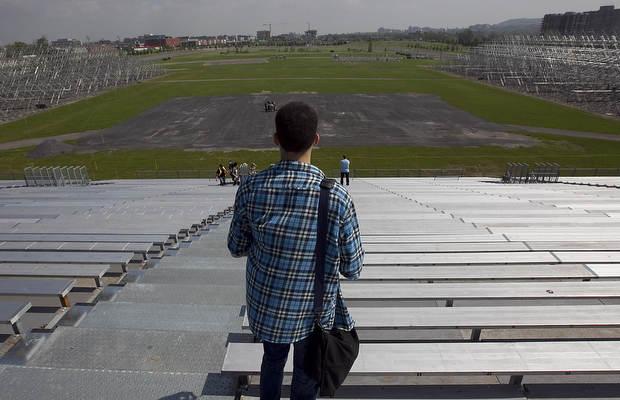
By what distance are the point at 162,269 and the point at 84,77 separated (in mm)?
65949

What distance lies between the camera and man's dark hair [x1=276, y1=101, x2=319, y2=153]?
1874 mm

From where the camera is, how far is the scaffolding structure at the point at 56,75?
47.0 metres

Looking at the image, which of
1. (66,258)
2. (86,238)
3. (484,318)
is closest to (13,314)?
(66,258)

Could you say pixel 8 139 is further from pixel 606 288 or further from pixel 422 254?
pixel 606 288

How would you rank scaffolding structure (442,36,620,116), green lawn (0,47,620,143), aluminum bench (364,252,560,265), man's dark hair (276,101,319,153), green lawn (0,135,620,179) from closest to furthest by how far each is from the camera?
man's dark hair (276,101,319,153)
aluminum bench (364,252,560,265)
green lawn (0,135,620,179)
green lawn (0,47,620,143)
scaffolding structure (442,36,620,116)

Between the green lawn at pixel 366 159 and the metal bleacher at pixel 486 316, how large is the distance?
17133mm

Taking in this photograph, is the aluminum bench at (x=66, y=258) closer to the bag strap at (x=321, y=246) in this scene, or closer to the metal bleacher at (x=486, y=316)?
the metal bleacher at (x=486, y=316)

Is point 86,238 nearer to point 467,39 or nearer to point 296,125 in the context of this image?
point 296,125

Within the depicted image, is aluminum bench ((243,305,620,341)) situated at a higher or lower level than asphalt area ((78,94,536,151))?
higher

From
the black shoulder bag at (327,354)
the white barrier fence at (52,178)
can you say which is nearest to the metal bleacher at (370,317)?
the black shoulder bag at (327,354)

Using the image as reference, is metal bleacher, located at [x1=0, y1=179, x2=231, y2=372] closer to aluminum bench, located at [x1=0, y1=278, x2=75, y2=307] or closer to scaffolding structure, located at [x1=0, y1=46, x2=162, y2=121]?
aluminum bench, located at [x1=0, y1=278, x2=75, y2=307]

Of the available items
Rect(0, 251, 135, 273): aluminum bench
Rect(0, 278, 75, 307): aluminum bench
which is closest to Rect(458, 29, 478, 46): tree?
Rect(0, 251, 135, 273): aluminum bench

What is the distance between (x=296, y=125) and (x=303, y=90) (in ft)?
177

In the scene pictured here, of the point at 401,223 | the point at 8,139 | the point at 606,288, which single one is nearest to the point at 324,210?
the point at 606,288
